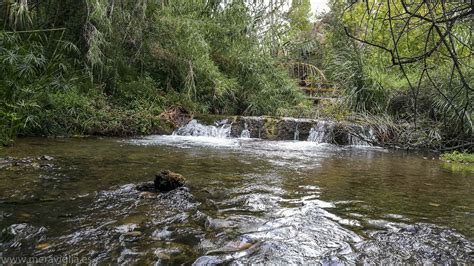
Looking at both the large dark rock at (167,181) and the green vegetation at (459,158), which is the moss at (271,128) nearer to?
the green vegetation at (459,158)

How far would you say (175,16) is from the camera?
9.02 meters

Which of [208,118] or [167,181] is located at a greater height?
[208,118]

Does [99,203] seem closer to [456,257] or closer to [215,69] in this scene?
[456,257]

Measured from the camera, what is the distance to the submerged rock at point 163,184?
3268 mm

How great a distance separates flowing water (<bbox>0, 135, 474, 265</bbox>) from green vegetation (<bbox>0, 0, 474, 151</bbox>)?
1898 millimetres

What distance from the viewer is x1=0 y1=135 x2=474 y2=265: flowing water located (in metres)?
2.11

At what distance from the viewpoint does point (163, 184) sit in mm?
3275

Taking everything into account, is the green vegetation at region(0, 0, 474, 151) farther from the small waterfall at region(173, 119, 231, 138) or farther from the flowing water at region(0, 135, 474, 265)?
the flowing water at region(0, 135, 474, 265)

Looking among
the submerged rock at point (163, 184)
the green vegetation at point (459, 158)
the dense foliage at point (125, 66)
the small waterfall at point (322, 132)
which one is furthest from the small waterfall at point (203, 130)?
the submerged rock at point (163, 184)

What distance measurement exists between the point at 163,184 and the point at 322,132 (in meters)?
6.00

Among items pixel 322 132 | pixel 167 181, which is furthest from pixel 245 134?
pixel 167 181

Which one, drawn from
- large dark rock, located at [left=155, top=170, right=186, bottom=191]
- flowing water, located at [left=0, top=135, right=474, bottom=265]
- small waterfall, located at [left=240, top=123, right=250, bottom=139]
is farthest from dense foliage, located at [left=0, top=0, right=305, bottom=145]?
large dark rock, located at [left=155, top=170, right=186, bottom=191]

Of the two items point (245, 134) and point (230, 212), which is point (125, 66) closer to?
point (245, 134)

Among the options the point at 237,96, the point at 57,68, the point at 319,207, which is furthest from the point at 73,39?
the point at 319,207
